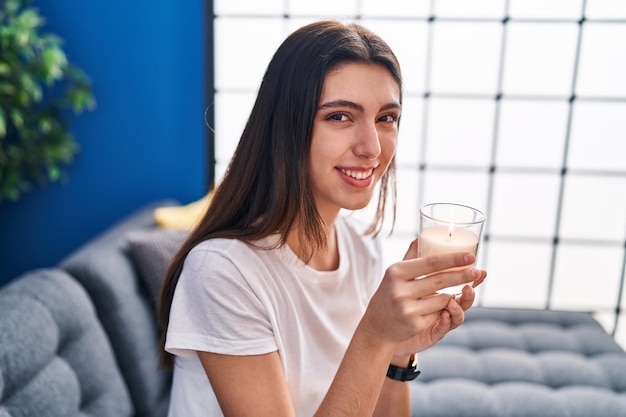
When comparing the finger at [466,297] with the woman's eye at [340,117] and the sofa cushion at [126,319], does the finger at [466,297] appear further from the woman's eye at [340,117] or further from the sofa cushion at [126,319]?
the sofa cushion at [126,319]

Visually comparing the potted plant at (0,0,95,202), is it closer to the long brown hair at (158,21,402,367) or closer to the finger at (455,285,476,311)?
the long brown hair at (158,21,402,367)

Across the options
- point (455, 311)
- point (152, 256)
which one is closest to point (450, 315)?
point (455, 311)

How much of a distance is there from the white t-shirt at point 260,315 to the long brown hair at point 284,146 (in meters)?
0.06

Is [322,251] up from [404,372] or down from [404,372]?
up

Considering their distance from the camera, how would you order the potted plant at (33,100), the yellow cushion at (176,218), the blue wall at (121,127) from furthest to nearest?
the blue wall at (121,127) < the potted plant at (33,100) < the yellow cushion at (176,218)

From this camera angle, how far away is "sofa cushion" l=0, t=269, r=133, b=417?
1.35 meters

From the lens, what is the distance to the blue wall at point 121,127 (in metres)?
2.90

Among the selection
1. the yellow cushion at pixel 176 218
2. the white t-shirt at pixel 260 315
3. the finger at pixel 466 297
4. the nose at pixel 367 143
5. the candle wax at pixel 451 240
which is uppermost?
the nose at pixel 367 143

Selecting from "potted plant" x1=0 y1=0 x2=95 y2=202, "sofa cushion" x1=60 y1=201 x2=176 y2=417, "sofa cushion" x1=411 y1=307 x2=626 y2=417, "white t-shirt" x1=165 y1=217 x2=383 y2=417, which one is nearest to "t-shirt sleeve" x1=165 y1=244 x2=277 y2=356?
"white t-shirt" x1=165 y1=217 x2=383 y2=417

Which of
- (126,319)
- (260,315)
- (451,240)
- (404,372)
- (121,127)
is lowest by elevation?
(126,319)

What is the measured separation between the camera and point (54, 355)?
4.96ft

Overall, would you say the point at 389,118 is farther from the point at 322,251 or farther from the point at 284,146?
the point at 322,251

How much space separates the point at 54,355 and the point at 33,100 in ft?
6.12

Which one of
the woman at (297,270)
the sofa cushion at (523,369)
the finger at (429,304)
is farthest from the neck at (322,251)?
the sofa cushion at (523,369)
